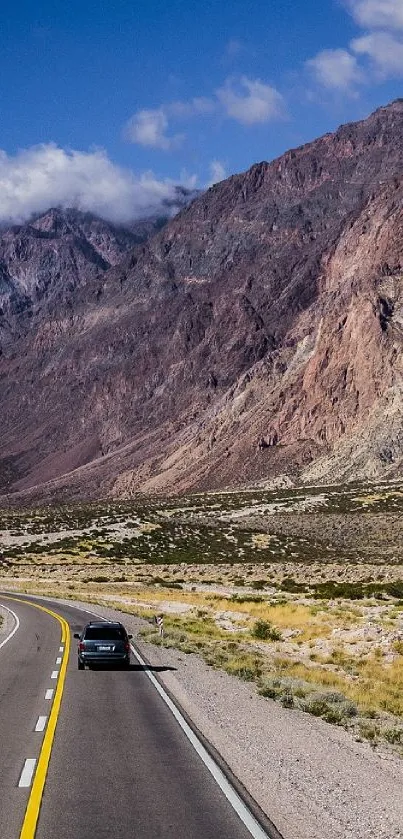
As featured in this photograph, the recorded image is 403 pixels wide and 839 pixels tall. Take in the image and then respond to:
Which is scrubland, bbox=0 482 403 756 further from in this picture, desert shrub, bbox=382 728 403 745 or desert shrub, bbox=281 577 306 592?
desert shrub, bbox=281 577 306 592

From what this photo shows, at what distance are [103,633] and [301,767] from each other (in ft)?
37.8

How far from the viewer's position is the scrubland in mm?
20547

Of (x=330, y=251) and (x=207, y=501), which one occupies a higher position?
(x=330, y=251)

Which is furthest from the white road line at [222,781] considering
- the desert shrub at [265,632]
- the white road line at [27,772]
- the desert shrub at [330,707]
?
A: the desert shrub at [265,632]

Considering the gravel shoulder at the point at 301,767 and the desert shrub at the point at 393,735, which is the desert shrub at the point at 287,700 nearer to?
the gravel shoulder at the point at 301,767

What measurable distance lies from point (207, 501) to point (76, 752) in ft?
359

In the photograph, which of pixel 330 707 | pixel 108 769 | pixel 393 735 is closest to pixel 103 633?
pixel 330 707

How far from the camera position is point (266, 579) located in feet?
208

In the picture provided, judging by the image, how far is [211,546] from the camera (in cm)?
8556

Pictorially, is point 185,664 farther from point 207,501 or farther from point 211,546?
point 207,501

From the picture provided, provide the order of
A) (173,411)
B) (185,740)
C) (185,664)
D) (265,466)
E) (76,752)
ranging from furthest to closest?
(173,411) → (265,466) → (185,664) → (185,740) → (76,752)

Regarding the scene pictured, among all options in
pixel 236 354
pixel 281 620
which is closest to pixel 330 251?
pixel 236 354

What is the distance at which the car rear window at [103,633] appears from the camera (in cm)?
2173

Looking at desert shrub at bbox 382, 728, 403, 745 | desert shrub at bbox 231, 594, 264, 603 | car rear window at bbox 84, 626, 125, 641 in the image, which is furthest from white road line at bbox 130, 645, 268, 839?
desert shrub at bbox 231, 594, 264, 603
